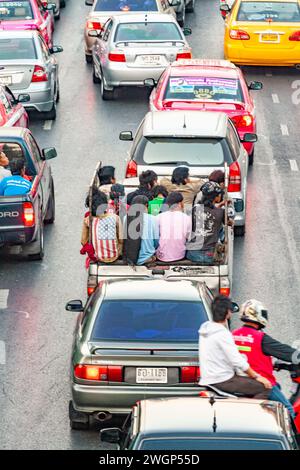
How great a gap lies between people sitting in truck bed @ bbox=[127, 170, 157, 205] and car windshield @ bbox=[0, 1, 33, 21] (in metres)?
14.3

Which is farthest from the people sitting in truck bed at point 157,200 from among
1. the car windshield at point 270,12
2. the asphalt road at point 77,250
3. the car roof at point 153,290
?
the car windshield at point 270,12

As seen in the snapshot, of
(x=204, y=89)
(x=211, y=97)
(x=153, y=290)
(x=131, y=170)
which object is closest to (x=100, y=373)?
(x=153, y=290)

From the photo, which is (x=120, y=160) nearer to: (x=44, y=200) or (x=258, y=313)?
(x=44, y=200)

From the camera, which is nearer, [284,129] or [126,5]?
[284,129]

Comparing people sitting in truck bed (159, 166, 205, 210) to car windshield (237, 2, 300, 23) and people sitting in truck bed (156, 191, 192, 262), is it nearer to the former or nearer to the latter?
people sitting in truck bed (156, 191, 192, 262)

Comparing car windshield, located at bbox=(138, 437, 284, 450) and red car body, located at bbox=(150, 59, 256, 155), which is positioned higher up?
car windshield, located at bbox=(138, 437, 284, 450)

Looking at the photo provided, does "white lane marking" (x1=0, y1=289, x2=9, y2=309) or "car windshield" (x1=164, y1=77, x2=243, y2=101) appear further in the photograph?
"car windshield" (x1=164, y1=77, x2=243, y2=101)

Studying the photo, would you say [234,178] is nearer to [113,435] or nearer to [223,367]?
[223,367]

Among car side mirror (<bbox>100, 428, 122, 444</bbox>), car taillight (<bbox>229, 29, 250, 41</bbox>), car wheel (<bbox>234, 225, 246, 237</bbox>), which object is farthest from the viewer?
car taillight (<bbox>229, 29, 250, 41</bbox>)

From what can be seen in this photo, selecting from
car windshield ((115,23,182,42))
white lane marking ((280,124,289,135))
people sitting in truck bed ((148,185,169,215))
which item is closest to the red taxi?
white lane marking ((280,124,289,135))

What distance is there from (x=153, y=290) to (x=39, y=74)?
13.1 meters

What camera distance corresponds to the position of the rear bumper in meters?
13.3

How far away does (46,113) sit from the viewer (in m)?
27.5

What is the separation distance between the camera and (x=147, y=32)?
2881cm
